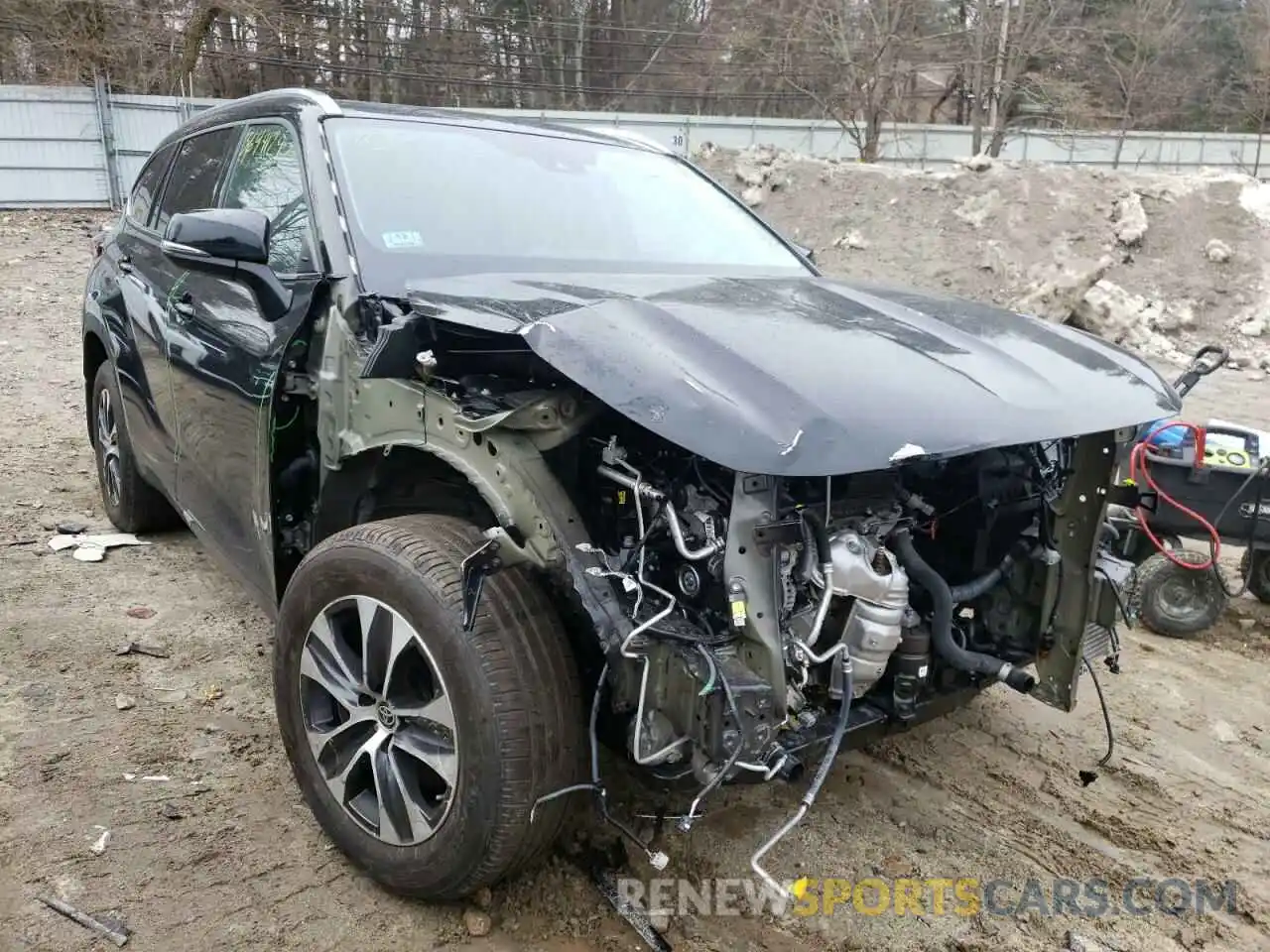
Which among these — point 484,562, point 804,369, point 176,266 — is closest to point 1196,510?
point 804,369

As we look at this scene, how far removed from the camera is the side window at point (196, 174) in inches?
148

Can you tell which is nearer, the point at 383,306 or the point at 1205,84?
the point at 383,306

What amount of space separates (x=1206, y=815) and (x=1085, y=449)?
4.22 ft

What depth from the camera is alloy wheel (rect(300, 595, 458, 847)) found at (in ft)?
7.59

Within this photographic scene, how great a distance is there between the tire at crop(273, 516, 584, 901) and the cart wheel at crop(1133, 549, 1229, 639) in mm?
3134

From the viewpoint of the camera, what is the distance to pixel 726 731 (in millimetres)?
1999

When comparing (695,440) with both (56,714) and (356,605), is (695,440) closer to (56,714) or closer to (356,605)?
(356,605)

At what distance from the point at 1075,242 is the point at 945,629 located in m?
12.9

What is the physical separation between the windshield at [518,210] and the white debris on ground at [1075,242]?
8.85m

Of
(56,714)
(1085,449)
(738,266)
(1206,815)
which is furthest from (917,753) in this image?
(56,714)

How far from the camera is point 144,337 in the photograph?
12.8ft

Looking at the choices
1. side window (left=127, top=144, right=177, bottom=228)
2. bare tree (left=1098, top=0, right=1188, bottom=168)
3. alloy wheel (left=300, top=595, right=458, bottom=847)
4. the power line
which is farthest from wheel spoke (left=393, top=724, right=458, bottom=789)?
bare tree (left=1098, top=0, right=1188, bottom=168)

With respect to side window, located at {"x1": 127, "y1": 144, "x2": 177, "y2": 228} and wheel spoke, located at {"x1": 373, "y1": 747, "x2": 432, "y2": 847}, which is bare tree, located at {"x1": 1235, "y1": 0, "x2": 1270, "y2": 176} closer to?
side window, located at {"x1": 127, "y1": 144, "x2": 177, "y2": 228}

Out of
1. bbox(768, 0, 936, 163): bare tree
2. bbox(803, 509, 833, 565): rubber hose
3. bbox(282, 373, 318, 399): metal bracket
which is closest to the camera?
bbox(803, 509, 833, 565): rubber hose
